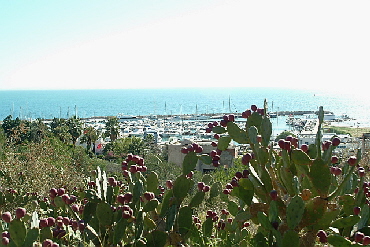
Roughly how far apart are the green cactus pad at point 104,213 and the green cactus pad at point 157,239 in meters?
0.24

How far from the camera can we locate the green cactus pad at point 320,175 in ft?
6.41

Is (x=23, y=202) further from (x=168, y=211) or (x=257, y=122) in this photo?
(x=257, y=122)

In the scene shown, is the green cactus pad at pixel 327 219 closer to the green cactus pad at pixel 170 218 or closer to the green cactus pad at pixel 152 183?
the green cactus pad at pixel 170 218

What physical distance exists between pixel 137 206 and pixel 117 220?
12 cm

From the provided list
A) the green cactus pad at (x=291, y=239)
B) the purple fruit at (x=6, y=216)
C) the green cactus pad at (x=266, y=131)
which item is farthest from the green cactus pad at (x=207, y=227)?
the purple fruit at (x=6, y=216)

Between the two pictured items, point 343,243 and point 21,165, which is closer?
point 343,243

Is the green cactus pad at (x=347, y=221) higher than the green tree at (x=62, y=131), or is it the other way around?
the green cactus pad at (x=347, y=221)

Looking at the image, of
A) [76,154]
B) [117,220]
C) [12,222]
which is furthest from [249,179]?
[76,154]

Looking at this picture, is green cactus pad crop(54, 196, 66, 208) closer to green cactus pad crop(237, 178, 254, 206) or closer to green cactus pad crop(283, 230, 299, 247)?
green cactus pad crop(237, 178, 254, 206)

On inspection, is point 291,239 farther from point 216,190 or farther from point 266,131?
point 216,190

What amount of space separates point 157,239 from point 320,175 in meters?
0.86

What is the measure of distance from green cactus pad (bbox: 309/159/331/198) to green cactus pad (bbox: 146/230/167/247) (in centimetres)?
78

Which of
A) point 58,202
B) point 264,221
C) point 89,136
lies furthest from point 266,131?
point 89,136

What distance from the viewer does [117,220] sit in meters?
2.14
